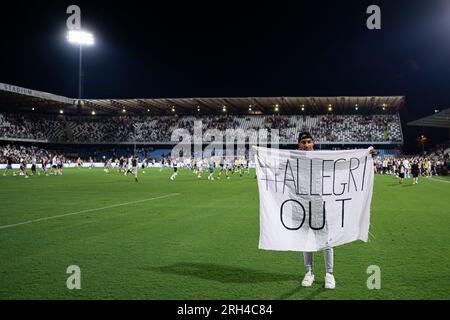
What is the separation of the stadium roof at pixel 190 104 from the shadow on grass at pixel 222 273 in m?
58.6

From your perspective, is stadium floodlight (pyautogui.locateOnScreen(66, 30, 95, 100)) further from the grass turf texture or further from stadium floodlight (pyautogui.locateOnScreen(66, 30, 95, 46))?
the grass turf texture

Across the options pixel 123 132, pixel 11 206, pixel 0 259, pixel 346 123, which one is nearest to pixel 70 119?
pixel 123 132

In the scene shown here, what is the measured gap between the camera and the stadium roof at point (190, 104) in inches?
2534

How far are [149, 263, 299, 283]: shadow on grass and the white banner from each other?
473 mm

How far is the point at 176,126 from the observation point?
8181 cm

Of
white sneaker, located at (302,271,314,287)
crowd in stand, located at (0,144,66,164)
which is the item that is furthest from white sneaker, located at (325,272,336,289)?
crowd in stand, located at (0,144,66,164)

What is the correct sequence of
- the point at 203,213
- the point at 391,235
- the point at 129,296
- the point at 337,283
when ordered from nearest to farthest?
the point at 129,296, the point at 337,283, the point at 391,235, the point at 203,213

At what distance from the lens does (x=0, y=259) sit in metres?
7.35

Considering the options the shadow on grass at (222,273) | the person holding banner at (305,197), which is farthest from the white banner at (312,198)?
the shadow on grass at (222,273)

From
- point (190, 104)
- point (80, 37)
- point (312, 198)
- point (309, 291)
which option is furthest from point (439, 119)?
point (309, 291)

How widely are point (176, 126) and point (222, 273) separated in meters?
76.4

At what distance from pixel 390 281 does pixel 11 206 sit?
1365 centimetres

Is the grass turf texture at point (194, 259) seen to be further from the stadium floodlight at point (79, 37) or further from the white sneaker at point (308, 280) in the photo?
the stadium floodlight at point (79, 37)

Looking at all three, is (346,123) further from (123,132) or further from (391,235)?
(391,235)
